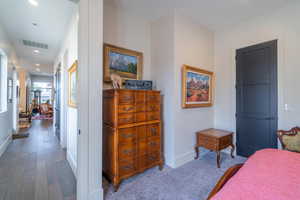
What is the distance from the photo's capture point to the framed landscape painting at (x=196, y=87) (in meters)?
2.78

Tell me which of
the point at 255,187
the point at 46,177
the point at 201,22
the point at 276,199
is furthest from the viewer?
the point at 201,22

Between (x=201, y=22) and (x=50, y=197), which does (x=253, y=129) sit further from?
(x=50, y=197)

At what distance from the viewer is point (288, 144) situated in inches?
82.9

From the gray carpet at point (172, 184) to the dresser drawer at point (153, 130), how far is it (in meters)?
0.66

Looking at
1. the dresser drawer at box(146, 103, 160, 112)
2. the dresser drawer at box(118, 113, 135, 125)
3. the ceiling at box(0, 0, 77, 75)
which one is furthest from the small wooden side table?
the ceiling at box(0, 0, 77, 75)

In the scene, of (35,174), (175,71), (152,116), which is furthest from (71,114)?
(175,71)

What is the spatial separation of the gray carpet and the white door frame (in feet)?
1.31

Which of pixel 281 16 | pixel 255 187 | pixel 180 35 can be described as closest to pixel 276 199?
pixel 255 187

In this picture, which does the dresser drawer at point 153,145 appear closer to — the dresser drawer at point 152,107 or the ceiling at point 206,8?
the dresser drawer at point 152,107

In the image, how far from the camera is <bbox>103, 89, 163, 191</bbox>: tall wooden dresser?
1.98m

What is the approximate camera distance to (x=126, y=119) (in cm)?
207

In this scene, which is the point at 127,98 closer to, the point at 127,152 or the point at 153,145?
the point at 127,152

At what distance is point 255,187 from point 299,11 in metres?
3.06

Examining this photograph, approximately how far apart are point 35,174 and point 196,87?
3.39 metres
